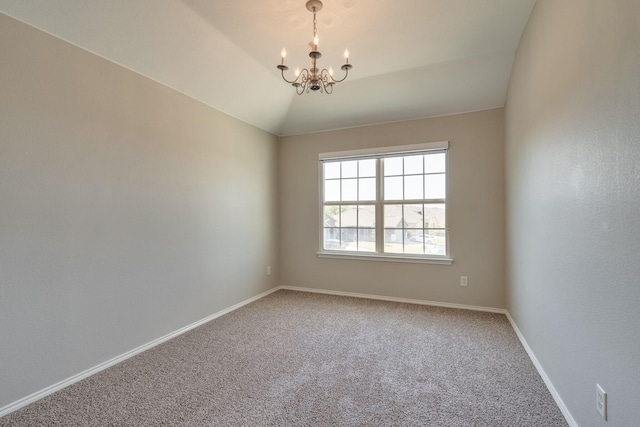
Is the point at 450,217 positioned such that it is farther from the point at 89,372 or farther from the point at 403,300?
the point at 89,372

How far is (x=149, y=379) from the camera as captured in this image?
7.01ft

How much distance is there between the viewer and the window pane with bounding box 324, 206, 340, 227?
4398mm

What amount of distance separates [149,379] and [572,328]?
2.77 meters

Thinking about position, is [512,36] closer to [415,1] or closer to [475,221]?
[415,1]

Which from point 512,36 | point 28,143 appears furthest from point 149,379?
point 512,36

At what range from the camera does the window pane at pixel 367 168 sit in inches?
164

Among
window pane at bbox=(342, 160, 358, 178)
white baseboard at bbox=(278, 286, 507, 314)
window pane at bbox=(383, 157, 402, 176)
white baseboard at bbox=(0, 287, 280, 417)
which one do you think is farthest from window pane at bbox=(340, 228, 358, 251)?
white baseboard at bbox=(0, 287, 280, 417)

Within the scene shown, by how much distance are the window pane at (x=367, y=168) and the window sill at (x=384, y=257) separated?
1141 mm

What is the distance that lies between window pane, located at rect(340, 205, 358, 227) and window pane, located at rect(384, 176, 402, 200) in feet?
1.65

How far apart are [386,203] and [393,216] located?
205 mm

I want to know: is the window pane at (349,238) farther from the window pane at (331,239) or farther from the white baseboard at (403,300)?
the white baseboard at (403,300)

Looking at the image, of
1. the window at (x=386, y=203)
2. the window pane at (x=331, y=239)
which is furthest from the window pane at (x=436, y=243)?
the window pane at (x=331, y=239)

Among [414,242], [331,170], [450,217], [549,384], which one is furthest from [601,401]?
[331,170]

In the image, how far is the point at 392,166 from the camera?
404 centimetres
